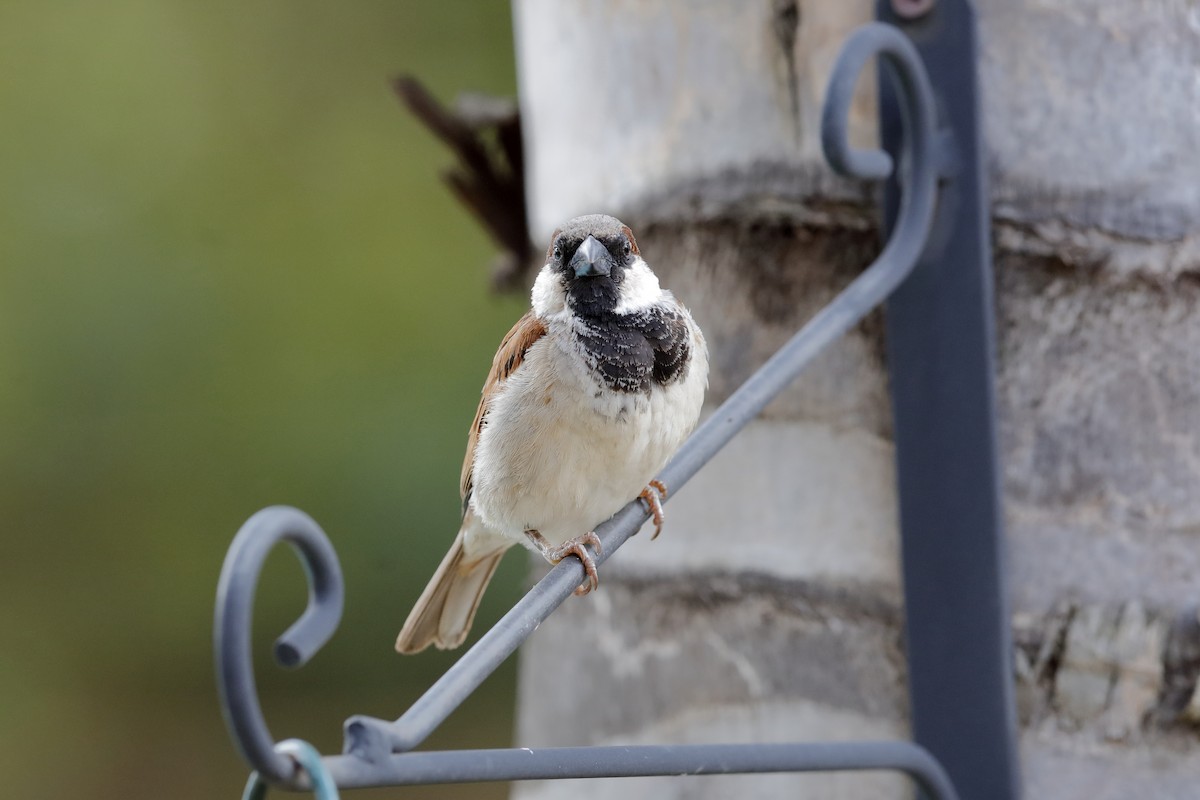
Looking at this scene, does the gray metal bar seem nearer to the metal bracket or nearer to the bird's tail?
the metal bracket

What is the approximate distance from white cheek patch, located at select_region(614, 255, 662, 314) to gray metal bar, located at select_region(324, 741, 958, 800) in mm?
467

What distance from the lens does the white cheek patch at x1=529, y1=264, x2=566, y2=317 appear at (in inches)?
54.7

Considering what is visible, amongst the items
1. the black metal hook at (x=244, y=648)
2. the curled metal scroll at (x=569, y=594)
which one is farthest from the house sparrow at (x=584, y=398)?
the black metal hook at (x=244, y=648)

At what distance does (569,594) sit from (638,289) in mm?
414

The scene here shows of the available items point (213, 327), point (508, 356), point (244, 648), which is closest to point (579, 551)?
point (508, 356)

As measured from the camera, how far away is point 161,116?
2.95 m

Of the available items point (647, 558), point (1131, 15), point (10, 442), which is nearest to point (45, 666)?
point (10, 442)

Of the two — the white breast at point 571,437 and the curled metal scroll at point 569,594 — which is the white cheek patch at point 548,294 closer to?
the white breast at point 571,437

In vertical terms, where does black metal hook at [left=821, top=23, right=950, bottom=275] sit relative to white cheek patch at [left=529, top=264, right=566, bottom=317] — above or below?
above

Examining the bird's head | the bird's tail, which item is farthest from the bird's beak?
the bird's tail

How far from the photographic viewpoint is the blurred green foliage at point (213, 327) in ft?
9.36

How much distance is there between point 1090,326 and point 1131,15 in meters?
0.28

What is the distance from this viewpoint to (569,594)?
99 cm

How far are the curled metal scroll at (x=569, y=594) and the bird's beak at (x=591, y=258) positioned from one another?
204mm
